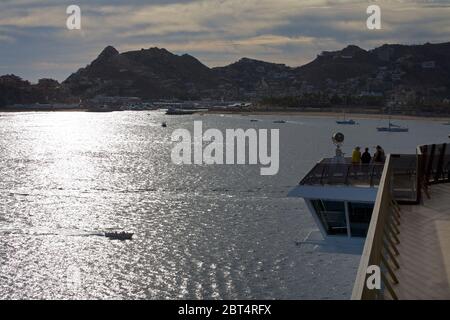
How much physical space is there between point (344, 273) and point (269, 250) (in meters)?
5.84

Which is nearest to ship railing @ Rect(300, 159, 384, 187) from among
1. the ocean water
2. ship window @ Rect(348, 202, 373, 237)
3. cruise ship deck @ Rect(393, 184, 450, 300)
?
ship window @ Rect(348, 202, 373, 237)

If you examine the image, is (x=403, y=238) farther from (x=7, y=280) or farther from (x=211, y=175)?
(x=211, y=175)

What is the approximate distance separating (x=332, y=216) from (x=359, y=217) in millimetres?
1056

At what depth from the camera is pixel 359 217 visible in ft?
76.5

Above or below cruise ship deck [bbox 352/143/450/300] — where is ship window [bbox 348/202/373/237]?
below

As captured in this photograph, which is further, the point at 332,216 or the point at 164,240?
the point at 164,240

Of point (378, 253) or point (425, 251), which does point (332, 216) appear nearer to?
point (425, 251)

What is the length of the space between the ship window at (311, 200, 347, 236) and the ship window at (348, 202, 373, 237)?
13.4 inches

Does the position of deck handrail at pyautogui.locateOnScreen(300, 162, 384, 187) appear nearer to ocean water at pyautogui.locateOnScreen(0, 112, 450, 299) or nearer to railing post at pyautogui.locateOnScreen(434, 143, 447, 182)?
ocean water at pyautogui.locateOnScreen(0, 112, 450, 299)

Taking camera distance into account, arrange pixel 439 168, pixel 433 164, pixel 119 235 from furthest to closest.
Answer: pixel 119 235 → pixel 433 164 → pixel 439 168

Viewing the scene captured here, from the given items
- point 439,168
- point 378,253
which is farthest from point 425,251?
point 439,168

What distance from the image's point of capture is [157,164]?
329 feet

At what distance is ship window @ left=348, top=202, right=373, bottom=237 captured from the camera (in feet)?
75.6

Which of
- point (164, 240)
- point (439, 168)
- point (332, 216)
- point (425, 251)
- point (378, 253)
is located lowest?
point (164, 240)
